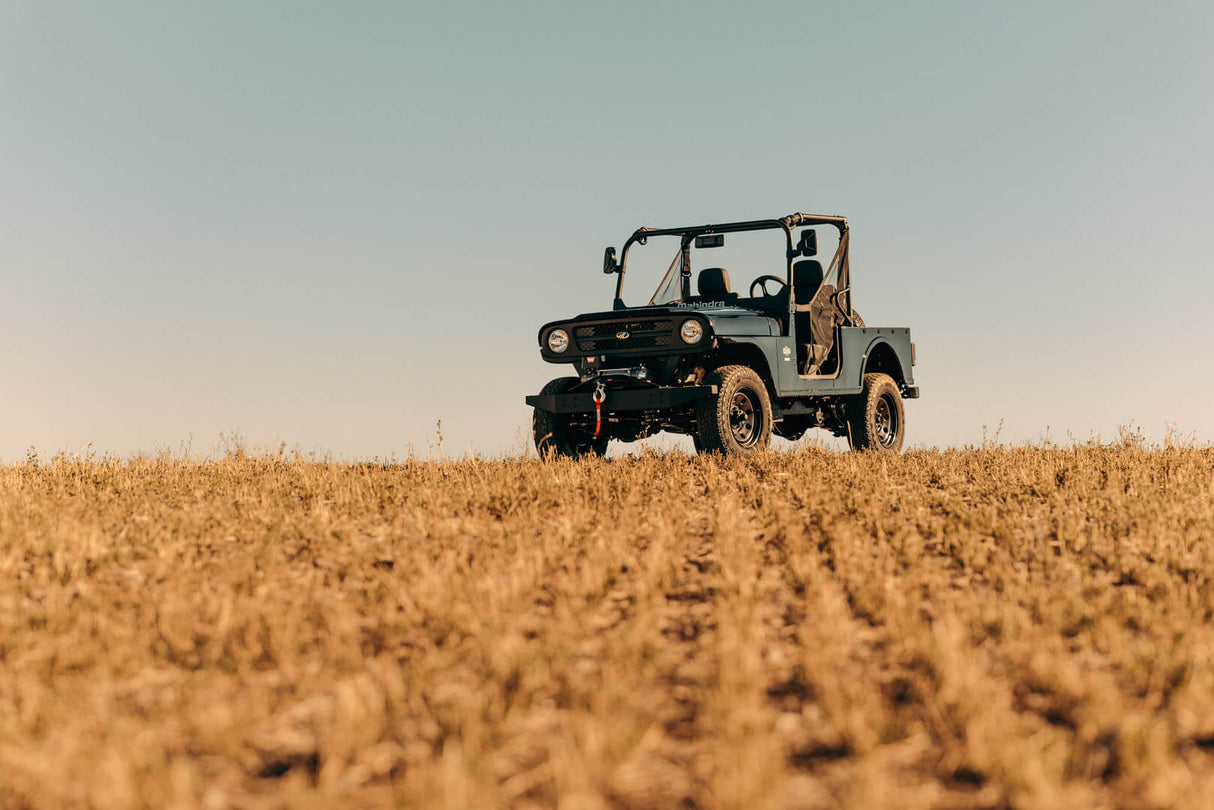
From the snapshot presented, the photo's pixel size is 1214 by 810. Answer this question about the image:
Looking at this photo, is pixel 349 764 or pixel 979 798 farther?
pixel 349 764

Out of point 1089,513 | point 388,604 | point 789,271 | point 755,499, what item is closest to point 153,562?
point 388,604

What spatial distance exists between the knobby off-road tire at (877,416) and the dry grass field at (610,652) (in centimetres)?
525

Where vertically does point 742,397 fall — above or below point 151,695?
above

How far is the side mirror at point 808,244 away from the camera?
11.7 metres

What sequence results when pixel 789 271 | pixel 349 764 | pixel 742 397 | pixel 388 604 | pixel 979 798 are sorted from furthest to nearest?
pixel 789 271
pixel 742 397
pixel 388 604
pixel 349 764
pixel 979 798

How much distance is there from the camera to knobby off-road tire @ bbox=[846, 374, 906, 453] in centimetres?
1292

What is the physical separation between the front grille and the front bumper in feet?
1.58

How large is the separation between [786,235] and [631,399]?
3012 mm

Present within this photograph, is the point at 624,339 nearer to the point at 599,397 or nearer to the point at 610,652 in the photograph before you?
the point at 599,397

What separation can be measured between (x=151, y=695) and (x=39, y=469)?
8.34 m

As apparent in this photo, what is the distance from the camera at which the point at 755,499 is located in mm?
7441

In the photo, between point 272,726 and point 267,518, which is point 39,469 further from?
point 272,726

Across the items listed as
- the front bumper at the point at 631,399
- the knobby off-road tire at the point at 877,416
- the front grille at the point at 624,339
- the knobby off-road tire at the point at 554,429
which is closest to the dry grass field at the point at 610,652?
the front bumper at the point at 631,399

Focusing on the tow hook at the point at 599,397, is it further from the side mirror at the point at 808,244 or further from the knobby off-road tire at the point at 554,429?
the side mirror at the point at 808,244
